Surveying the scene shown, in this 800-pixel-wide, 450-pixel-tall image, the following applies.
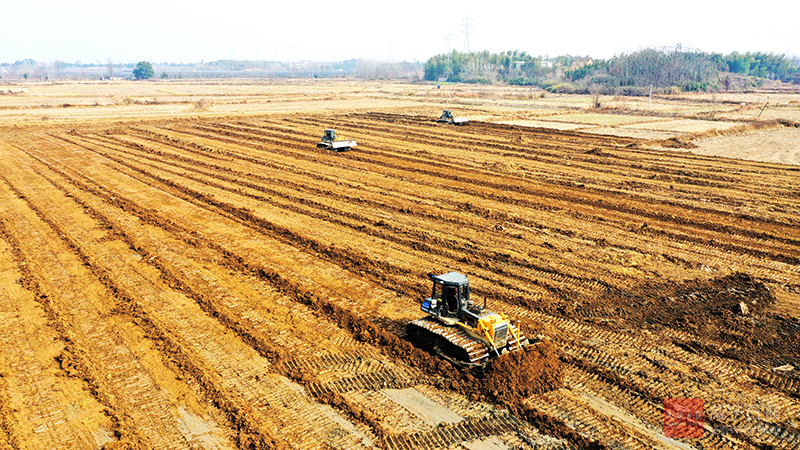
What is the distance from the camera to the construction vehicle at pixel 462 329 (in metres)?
10.5

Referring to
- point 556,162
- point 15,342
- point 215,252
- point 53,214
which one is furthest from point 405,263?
point 556,162

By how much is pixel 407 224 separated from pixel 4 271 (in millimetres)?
12251

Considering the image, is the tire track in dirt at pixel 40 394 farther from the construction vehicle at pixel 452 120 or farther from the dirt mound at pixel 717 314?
the construction vehicle at pixel 452 120

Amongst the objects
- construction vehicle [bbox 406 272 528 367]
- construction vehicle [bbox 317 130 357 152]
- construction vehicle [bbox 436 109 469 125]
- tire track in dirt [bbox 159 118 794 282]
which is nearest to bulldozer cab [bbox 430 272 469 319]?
construction vehicle [bbox 406 272 528 367]

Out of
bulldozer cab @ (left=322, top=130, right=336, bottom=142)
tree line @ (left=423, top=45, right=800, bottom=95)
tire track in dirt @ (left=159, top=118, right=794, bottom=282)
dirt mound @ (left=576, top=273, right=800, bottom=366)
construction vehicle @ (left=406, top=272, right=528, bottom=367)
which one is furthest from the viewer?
tree line @ (left=423, top=45, right=800, bottom=95)

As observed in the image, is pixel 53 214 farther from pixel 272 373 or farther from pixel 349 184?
pixel 272 373

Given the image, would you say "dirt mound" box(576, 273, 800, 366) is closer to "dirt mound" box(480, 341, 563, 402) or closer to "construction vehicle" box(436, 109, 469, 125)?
"dirt mound" box(480, 341, 563, 402)

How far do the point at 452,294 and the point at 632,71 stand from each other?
121287 millimetres

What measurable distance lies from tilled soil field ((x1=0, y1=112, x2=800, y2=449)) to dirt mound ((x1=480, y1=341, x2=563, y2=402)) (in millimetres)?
43

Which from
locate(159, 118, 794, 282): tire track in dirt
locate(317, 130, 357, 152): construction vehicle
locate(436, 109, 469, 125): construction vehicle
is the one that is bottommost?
locate(159, 118, 794, 282): tire track in dirt

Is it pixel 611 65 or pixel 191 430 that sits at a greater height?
pixel 611 65

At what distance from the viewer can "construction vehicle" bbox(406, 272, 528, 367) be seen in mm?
10523

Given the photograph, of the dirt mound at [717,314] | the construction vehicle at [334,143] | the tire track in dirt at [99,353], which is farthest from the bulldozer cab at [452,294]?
the construction vehicle at [334,143]

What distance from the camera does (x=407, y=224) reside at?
66.3 feet
